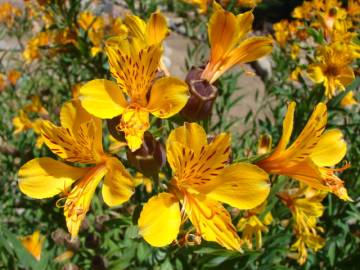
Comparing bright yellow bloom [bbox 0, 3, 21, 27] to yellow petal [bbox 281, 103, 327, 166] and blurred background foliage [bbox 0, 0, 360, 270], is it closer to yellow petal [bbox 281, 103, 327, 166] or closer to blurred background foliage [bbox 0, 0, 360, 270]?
blurred background foliage [bbox 0, 0, 360, 270]

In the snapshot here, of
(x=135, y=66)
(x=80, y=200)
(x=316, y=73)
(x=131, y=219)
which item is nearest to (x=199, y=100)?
(x=135, y=66)

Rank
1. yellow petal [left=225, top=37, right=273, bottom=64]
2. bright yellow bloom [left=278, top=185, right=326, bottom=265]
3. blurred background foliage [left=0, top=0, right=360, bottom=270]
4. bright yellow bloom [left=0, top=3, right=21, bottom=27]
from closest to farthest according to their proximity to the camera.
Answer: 1. yellow petal [left=225, top=37, right=273, bottom=64]
2. blurred background foliage [left=0, top=0, right=360, bottom=270]
3. bright yellow bloom [left=278, top=185, right=326, bottom=265]
4. bright yellow bloom [left=0, top=3, right=21, bottom=27]

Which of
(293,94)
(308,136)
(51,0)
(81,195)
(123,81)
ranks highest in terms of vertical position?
(123,81)

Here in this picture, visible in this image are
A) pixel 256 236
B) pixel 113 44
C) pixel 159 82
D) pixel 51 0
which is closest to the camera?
pixel 159 82

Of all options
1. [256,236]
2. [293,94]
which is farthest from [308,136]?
[293,94]

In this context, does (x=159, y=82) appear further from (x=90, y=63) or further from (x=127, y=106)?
(x=90, y=63)

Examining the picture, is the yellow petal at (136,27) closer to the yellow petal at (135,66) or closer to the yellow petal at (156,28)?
the yellow petal at (156,28)

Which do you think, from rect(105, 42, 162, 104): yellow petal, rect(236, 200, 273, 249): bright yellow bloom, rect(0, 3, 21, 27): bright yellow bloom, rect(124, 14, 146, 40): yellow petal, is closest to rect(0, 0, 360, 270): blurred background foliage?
rect(236, 200, 273, 249): bright yellow bloom

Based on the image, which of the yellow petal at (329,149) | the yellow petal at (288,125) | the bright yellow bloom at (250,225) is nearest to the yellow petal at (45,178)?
the yellow petal at (288,125)
